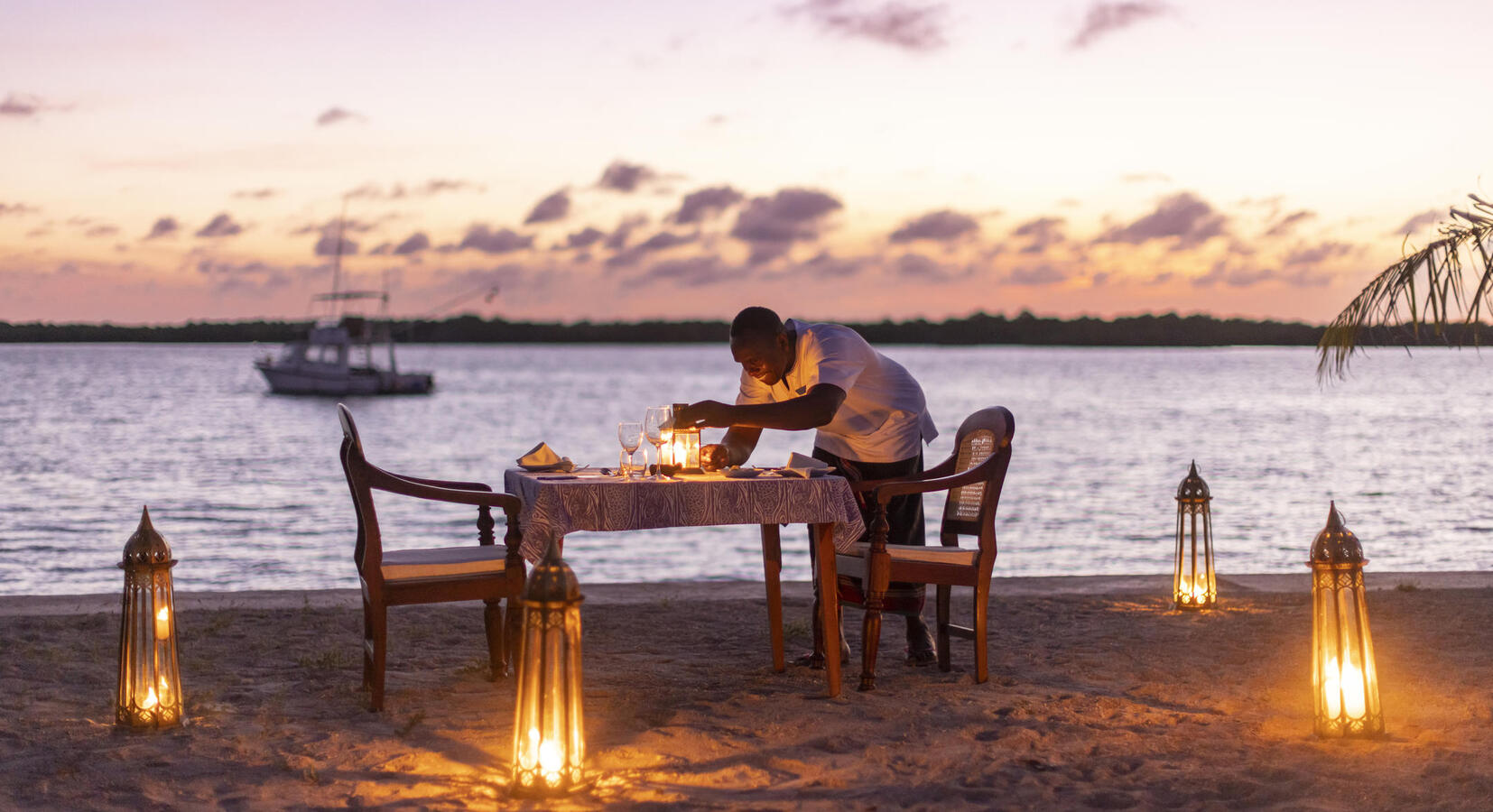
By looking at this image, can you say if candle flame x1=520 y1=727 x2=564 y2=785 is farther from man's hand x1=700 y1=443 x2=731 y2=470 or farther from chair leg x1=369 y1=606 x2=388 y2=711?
man's hand x1=700 y1=443 x2=731 y2=470

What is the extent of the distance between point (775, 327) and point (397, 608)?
3016 mm

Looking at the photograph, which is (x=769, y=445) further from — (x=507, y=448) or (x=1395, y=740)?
(x=1395, y=740)

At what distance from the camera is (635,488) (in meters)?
4.50

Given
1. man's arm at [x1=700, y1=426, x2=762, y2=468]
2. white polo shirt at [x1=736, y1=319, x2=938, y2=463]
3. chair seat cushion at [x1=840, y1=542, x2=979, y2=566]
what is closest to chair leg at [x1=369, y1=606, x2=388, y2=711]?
man's arm at [x1=700, y1=426, x2=762, y2=468]

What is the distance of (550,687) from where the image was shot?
3.49m

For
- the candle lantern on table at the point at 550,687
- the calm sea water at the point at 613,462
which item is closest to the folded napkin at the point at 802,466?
the candle lantern on table at the point at 550,687

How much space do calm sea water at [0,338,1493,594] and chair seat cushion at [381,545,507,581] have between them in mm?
7169

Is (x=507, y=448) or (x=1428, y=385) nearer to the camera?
(x=507, y=448)

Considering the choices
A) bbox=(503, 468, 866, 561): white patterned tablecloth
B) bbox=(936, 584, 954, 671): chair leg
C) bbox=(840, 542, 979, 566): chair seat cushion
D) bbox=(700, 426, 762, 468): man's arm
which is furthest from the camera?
bbox=(936, 584, 954, 671): chair leg

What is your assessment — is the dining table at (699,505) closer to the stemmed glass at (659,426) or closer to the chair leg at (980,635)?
the stemmed glass at (659,426)

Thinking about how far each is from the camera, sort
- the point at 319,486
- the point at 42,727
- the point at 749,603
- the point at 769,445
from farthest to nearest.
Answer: the point at 769,445
the point at 319,486
the point at 749,603
the point at 42,727

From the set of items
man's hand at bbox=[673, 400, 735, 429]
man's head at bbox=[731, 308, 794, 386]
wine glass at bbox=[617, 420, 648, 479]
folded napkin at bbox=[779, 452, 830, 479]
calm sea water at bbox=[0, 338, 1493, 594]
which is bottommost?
calm sea water at bbox=[0, 338, 1493, 594]

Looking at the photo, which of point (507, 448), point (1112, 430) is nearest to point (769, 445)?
point (507, 448)

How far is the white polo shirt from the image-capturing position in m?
5.28
